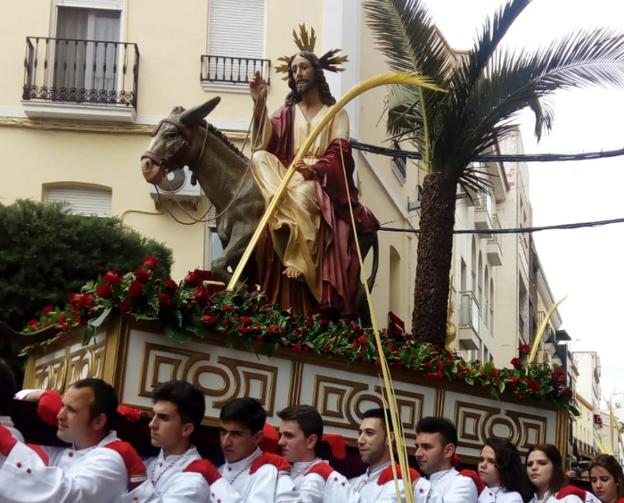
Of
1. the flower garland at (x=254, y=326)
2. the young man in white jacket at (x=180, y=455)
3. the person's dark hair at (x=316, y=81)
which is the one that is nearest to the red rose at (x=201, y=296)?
the flower garland at (x=254, y=326)

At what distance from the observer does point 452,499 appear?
6.61 m

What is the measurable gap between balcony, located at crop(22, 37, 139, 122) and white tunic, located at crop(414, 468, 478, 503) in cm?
1328

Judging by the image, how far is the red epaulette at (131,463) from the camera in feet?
17.5

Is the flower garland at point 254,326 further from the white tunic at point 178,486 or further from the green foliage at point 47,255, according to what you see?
the green foliage at point 47,255

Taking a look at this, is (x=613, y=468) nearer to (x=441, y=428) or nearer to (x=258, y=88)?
(x=441, y=428)

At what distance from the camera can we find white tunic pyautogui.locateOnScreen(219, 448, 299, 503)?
19.0 ft

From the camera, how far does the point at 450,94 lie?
12719 mm

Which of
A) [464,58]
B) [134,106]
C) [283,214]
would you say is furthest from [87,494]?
[134,106]

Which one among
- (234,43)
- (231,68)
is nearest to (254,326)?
(231,68)

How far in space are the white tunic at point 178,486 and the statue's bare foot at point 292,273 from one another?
3999 millimetres

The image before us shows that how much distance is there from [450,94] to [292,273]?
A: 396 centimetres

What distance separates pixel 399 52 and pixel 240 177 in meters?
3.83

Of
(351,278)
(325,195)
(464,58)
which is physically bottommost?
(351,278)

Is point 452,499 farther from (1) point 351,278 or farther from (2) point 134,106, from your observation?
(2) point 134,106
